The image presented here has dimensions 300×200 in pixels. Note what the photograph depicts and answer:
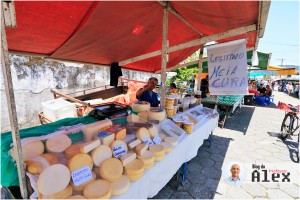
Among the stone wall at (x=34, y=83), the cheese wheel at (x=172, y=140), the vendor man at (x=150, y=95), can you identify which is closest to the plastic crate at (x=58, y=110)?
the stone wall at (x=34, y=83)

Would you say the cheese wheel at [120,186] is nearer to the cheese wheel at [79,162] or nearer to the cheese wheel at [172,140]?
the cheese wheel at [79,162]

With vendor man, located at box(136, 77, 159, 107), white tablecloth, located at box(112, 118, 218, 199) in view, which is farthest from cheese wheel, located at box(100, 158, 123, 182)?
vendor man, located at box(136, 77, 159, 107)

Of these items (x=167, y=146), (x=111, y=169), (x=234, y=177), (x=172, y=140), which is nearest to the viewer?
(x=111, y=169)

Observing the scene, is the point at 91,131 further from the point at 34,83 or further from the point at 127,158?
the point at 34,83

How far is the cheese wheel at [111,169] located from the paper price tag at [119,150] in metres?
0.11

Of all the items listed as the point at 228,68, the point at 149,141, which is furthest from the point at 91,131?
the point at 228,68

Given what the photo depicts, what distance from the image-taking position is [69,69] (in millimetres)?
8305

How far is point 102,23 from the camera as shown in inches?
92.5

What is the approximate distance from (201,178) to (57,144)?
8.70 ft

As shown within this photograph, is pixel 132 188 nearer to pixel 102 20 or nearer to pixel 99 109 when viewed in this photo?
pixel 99 109

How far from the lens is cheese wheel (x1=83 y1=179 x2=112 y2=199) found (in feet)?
4.29

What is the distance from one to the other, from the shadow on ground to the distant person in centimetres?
19

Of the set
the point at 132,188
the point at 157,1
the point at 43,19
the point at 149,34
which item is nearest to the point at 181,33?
the point at 149,34

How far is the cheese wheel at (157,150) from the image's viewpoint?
1.97 meters
